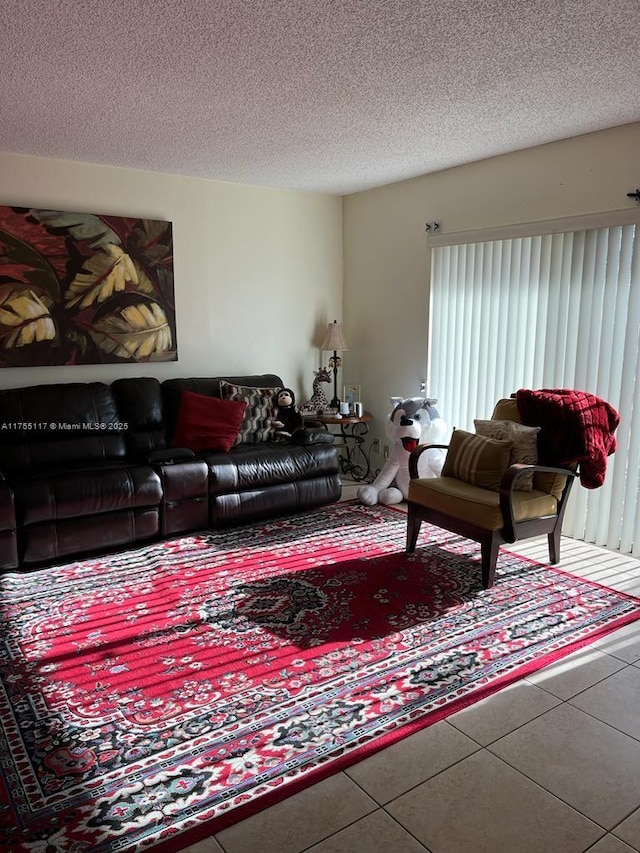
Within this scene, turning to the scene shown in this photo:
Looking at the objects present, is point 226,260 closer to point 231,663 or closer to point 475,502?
point 475,502

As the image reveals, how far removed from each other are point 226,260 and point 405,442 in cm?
207

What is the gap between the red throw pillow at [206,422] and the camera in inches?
181

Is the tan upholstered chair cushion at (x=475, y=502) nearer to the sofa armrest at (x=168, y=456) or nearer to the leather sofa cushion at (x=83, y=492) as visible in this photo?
the sofa armrest at (x=168, y=456)

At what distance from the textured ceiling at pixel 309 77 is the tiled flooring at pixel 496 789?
99.1 inches

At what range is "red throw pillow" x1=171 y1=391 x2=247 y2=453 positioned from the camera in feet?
15.1

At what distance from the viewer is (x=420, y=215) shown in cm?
514

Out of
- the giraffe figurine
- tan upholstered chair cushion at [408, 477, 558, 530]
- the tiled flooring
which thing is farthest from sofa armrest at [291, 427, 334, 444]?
the tiled flooring

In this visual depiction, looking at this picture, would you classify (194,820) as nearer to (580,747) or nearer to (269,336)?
(580,747)

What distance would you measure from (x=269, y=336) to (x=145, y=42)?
3186 mm

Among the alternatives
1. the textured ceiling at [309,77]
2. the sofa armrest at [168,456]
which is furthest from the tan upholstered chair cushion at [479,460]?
the textured ceiling at [309,77]

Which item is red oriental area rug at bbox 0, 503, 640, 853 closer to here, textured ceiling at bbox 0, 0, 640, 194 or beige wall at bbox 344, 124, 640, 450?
beige wall at bbox 344, 124, 640, 450

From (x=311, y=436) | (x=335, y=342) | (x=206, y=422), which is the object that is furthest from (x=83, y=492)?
(x=335, y=342)

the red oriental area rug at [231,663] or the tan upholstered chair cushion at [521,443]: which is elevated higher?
the tan upholstered chair cushion at [521,443]

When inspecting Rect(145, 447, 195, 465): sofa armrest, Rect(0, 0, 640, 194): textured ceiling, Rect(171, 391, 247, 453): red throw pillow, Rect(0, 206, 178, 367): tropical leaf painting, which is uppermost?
Rect(0, 0, 640, 194): textured ceiling
